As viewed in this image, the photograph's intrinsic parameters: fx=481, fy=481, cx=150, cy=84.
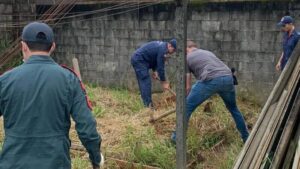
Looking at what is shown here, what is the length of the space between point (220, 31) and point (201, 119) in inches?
104

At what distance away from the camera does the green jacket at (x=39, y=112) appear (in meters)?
2.91

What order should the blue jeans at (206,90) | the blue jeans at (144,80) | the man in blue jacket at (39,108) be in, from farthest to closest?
1. the blue jeans at (144,80)
2. the blue jeans at (206,90)
3. the man in blue jacket at (39,108)

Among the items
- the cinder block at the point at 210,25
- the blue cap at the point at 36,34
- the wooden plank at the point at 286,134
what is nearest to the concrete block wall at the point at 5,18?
the cinder block at the point at 210,25

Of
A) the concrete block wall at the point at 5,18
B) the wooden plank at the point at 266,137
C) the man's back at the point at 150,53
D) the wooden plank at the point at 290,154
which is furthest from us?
the concrete block wall at the point at 5,18

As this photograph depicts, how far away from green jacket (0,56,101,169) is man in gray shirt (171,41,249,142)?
275 cm

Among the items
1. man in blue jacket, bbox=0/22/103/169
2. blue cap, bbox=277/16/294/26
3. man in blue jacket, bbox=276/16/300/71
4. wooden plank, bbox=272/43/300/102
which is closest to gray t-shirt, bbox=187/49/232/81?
wooden plank, bbox=272/43/300/102

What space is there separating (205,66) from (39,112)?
10.3 feet

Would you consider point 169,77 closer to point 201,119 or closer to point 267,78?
point 267,78

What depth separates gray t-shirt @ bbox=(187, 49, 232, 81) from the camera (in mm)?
5695

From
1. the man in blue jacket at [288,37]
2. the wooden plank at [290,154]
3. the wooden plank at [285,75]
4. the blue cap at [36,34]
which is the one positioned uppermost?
the blue cap at [36,34]

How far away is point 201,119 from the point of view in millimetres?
6355

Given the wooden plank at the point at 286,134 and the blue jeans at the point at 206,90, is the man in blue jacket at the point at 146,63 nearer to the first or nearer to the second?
the blue jeans at the point at 206,90

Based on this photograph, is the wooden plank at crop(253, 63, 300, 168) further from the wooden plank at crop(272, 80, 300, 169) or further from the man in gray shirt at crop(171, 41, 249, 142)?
the man in gray shirt at crop(171, 41, 249, 142)

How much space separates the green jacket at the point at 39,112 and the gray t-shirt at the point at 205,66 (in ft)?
9.55
